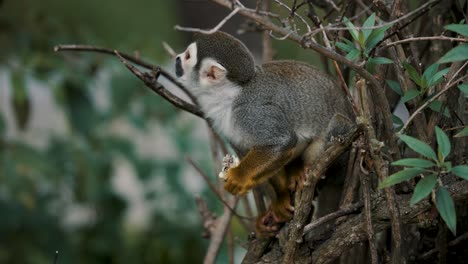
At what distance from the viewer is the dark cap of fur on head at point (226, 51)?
7.54 ft

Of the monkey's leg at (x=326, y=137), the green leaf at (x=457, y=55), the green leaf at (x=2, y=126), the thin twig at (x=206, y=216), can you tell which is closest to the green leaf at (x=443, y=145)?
the green leaf at (x=457, y=55)

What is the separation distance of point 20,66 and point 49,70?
0.15 metres

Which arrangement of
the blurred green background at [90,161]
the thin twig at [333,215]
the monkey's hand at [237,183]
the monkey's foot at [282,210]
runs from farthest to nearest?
1. the blurred green background at [90,161]
2. the monkey's foot at [282,210]
3. the monkey's hand at [237,183]
4. the thin twig at [333,215]

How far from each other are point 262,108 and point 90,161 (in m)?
1.93

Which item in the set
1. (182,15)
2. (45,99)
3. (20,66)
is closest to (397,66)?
(20,66)

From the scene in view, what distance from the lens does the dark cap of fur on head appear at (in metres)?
2.30

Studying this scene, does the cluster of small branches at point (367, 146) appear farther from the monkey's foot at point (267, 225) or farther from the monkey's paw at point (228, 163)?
the monkey's paw at point (228, 163)

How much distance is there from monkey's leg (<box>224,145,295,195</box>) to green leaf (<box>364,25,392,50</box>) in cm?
63

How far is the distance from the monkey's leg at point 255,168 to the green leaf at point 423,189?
78 centimetres

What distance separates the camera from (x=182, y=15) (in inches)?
288

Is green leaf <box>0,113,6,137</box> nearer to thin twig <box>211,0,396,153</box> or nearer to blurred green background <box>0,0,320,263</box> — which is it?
blurred green background <box>0,0,320,263</box>

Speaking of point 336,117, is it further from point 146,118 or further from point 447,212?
point 146,118

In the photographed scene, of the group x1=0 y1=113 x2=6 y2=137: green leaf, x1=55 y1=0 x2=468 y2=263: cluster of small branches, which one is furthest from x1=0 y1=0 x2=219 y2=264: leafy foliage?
x1=55 y1=0 x2=468 y2=263: cluster of small branches

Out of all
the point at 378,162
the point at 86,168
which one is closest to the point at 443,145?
the point at 378,162
